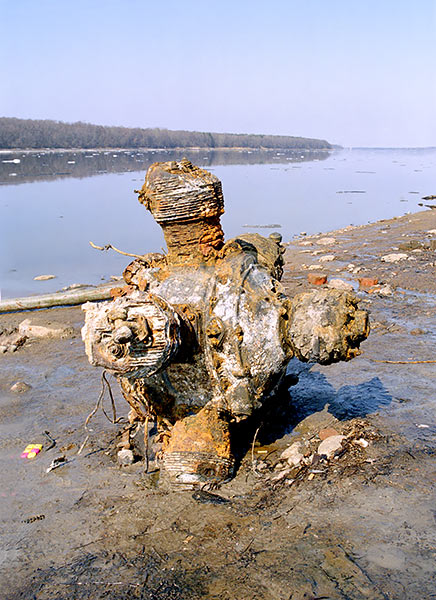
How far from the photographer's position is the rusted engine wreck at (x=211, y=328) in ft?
12.1

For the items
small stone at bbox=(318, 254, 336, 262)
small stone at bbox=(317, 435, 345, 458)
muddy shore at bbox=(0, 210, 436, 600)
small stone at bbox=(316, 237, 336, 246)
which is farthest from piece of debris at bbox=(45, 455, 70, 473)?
small stone at bbox=(316, 237, 336, 246)

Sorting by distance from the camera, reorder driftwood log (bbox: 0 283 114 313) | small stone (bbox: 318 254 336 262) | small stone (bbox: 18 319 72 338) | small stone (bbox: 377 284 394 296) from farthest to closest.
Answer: small stone (bbox: 318 254 336 262), driftwood log (bbox: 0 283 114 313), small stone (bbox: 377 284 394 296), small stone (bbox: 18 319 72 338)

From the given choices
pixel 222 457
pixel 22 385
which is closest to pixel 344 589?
pixel 222 457

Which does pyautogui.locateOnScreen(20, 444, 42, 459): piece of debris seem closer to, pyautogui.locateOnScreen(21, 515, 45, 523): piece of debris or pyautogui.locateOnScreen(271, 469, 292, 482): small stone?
pyautogui.locateOnScreen(21, 515, 45, 523): piece of debris

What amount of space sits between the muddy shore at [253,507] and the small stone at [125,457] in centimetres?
7

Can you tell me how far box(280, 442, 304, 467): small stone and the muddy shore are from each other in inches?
3.1

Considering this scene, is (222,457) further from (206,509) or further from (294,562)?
(294,562)

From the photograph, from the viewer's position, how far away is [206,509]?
3.59 metres

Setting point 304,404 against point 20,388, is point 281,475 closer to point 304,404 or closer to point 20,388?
point 304,404

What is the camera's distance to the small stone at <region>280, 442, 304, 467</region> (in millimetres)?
4078

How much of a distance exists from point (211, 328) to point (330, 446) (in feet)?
4.19

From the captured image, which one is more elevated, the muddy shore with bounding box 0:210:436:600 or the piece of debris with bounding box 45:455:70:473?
the muddy shore with bounding box 0:210:436:600

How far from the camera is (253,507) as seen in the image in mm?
3561

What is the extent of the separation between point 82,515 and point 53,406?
7.42ft
